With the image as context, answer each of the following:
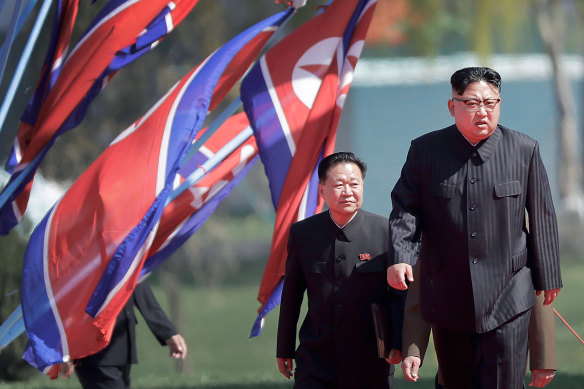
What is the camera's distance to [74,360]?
20.4 ft

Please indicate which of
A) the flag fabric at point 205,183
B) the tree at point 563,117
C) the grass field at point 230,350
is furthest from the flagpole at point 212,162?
the tree at point 563,117

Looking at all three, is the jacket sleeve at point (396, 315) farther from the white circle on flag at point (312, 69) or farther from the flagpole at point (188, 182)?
the flagpole at point (188, 182)

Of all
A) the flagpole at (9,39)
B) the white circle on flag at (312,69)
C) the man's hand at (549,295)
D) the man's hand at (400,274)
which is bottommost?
the man's hand at (549,295)

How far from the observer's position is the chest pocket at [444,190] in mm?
4484

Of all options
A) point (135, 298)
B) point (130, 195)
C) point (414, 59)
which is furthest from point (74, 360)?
point (414, 59)

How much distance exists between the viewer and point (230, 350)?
15891 millimetres

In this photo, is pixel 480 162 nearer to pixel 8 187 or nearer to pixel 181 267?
pixel 8 187

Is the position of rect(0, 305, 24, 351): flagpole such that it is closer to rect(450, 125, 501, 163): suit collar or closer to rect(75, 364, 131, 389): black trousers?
rect(75, 364, 131, 389): black trousers

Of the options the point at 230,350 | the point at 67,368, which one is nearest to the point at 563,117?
the point at 230,350

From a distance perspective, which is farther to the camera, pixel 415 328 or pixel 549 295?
pixel 415 328

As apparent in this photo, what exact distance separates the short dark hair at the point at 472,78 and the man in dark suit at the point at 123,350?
256cm

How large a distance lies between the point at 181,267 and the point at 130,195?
8570 millimetres

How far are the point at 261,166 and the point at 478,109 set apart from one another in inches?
768

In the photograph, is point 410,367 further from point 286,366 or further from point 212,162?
point 212,162
